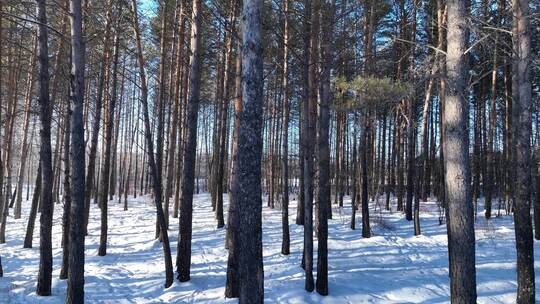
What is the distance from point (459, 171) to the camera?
5.88 m

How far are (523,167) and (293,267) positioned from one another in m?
5.53

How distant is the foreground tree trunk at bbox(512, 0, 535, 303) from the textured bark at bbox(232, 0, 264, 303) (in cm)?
567

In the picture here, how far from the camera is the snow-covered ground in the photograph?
333 inches

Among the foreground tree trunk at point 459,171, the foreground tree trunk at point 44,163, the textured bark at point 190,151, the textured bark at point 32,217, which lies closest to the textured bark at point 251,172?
the foreground tree trunk at point 459,171

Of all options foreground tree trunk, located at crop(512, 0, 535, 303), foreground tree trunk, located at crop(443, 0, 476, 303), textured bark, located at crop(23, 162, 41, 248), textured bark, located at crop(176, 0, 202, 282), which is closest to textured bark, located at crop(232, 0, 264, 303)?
foreground tree trunk, located at crop(443, 0, 476, 303)

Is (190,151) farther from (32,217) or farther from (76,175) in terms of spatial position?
(32,217)

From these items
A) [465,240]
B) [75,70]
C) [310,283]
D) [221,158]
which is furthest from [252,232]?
[221,158]

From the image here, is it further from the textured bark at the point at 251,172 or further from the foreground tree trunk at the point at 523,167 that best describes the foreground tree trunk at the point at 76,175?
the foreground tree trunk at the point at 523,167

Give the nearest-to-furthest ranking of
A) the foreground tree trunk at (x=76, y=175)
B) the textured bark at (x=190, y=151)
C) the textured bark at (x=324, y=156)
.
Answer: the foreground tree trunk at (x=76, y=175) → the textured bark at (x=324, y=156) → the textured bark at (x=190, y=151)

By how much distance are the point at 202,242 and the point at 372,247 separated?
5250mm

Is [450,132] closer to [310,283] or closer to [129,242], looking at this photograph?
[310,283]

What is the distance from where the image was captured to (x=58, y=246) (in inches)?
514

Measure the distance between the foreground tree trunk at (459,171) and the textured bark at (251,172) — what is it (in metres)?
2.99

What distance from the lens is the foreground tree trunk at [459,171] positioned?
5828 millimetres
